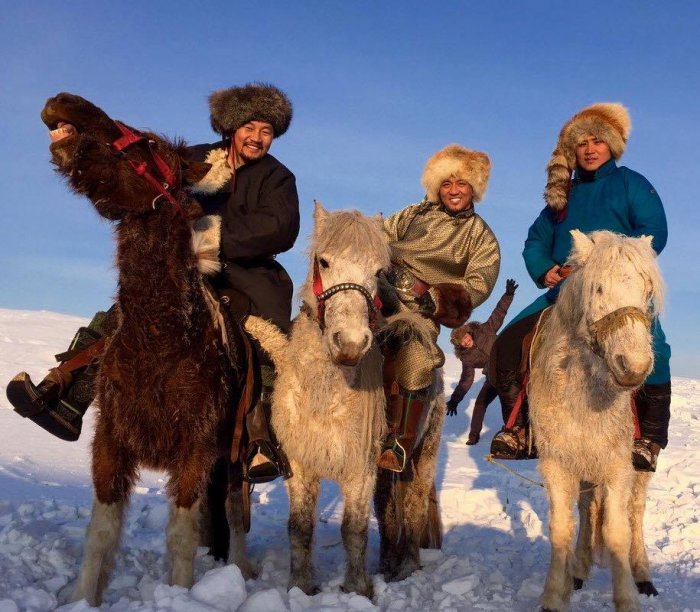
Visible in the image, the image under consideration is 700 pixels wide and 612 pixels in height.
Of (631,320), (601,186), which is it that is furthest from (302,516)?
(601,186)

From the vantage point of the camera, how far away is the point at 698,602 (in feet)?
19.4

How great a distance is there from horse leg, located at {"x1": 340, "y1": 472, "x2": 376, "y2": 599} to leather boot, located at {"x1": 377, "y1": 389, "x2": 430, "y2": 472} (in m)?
0.28

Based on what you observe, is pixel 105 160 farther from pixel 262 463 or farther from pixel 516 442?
pixel 516 442

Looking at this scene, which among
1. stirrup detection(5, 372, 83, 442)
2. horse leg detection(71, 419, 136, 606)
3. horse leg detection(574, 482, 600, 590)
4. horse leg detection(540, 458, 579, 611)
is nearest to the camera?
horse leg detection(71, 419, 136, 606)

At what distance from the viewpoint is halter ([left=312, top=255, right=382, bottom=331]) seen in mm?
4652

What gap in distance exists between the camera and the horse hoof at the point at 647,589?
619cm

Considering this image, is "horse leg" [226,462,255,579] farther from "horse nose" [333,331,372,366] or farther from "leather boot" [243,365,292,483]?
"horse nose" [333,331,372,366]

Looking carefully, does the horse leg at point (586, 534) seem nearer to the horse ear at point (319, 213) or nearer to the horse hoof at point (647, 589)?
the horse hoof at point (647, 589)

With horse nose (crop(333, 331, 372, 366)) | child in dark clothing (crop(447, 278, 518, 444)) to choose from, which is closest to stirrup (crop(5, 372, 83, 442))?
horse nose (crop(333, 331, 372, 366))

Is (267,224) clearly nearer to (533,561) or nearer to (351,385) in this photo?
(351,385)

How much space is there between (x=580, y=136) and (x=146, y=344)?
4.38 meters

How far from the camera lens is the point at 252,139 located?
6.00 meters

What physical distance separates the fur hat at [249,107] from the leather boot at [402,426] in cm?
253

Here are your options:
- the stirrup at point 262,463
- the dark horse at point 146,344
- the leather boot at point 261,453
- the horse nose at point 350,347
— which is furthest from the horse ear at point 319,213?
the stirrup at point 262,463
